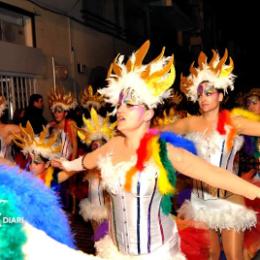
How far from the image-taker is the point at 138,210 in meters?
2.68

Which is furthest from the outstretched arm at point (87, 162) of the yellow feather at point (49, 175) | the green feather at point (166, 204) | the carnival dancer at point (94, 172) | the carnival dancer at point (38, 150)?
the carnival dancer at point (94, 172)

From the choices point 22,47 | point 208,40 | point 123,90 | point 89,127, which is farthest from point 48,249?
point 208,40

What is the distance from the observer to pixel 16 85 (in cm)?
816

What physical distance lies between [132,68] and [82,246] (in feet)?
9.59

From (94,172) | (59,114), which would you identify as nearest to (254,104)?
(94,172)

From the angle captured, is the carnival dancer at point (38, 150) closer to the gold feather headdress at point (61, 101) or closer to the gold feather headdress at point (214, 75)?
the gold feather headdress at point (214, 75)

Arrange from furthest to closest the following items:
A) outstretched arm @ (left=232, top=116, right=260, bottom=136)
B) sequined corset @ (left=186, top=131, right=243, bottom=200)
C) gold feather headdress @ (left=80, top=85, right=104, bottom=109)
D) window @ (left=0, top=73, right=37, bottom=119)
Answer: gold feather headdress @ (left=80, top=85, right=104, bottom=109) → window @ (left=0, top=73, right=37, bottom=119) → sequined corset @ (left=186, top=131, right=243, bottom=200) → outstretched arm @ (left=232, top=116, right=260, bottom=136)

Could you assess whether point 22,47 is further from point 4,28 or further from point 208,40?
point 208,40

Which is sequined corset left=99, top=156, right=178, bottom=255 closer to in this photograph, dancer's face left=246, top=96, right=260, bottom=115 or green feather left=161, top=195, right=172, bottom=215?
green feather left=161, top=195, right=172, bottom=215

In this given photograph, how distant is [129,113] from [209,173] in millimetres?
578

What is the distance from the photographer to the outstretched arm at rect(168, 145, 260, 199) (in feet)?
8.13

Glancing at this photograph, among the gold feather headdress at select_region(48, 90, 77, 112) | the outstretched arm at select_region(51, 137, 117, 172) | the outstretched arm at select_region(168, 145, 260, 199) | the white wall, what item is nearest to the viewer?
the outstretched arm at select_region(168, 145, 260, 199)

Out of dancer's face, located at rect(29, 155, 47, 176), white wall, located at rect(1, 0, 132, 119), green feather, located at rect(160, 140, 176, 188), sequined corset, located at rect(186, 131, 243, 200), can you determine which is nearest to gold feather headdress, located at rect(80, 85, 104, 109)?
white wall, located at rect(1, 0, 132, 119)

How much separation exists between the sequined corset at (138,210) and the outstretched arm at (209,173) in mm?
150
